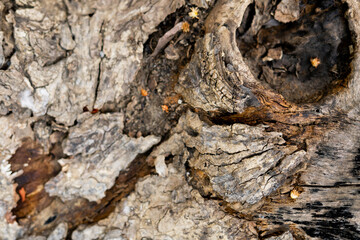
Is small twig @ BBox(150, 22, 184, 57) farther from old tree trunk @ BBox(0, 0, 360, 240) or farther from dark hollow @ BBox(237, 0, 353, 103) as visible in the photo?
dark hollow @ BBox(237, 0, 353, 103)

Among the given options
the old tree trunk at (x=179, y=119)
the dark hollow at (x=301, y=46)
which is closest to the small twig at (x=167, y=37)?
the old tree trunk at (x=179, y=119)

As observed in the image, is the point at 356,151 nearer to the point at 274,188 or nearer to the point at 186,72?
the point at 274,188

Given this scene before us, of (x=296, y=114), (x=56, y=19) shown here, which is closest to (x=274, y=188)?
(x=296, y=114)

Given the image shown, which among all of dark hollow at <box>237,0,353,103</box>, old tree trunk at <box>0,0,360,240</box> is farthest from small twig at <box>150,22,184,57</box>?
dark hollow at <box>237,0,353,103</box>

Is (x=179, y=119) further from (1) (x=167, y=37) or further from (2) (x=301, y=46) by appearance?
(2) (x=301, y=46)

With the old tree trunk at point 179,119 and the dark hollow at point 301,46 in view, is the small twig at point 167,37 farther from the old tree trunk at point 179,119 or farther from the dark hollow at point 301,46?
the dark hollow at point 301,46

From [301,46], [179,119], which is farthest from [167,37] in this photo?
[301,46]

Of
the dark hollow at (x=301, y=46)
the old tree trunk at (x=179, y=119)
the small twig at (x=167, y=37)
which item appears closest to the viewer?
the old tree trunk at (x=179, y=119)
